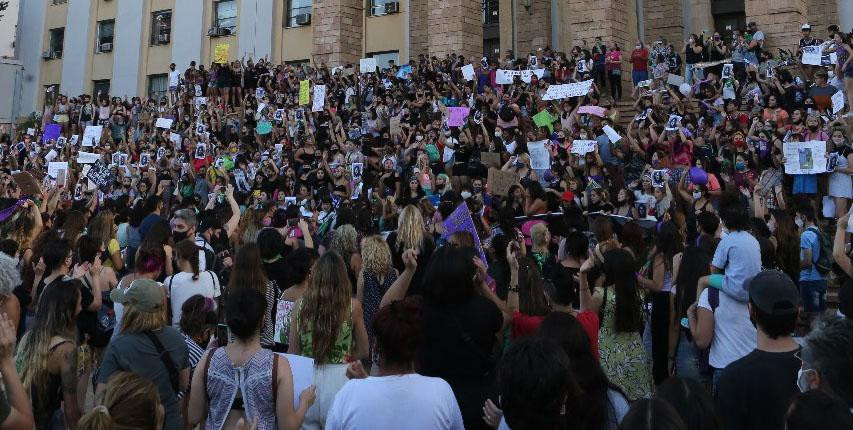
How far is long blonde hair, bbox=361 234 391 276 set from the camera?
6.20 meters

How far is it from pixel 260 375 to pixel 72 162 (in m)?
23.0

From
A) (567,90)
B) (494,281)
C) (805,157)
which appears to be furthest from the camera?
(567,90)

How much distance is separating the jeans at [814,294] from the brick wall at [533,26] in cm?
2294

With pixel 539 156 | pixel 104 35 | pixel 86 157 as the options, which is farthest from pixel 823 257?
pixel 104 35

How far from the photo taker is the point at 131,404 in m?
3.22

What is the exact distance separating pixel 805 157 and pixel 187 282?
32.1 feet

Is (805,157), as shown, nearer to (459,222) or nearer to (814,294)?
(814,294)

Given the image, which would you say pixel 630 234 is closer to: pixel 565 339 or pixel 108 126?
pixel 565 339

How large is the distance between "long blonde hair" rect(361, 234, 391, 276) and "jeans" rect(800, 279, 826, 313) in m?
4.69

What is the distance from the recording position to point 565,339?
362 centimetres

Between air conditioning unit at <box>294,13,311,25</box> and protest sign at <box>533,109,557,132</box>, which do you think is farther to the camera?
air conditioning unit at <box>294,13,311,25</box>

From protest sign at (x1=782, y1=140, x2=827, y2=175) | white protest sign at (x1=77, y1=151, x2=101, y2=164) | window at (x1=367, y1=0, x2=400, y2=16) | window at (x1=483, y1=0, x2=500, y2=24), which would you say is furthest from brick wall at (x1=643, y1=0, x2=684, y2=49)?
white protest sign at (x1=77, y1=151, x2=101, y2=164)

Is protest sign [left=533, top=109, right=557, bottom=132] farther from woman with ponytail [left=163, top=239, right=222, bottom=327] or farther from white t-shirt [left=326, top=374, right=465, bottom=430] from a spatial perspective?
white t-shirt [left=326, top=374, right=465, bottom=430]

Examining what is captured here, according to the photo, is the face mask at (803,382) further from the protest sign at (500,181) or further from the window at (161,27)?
the window at (161,27)
